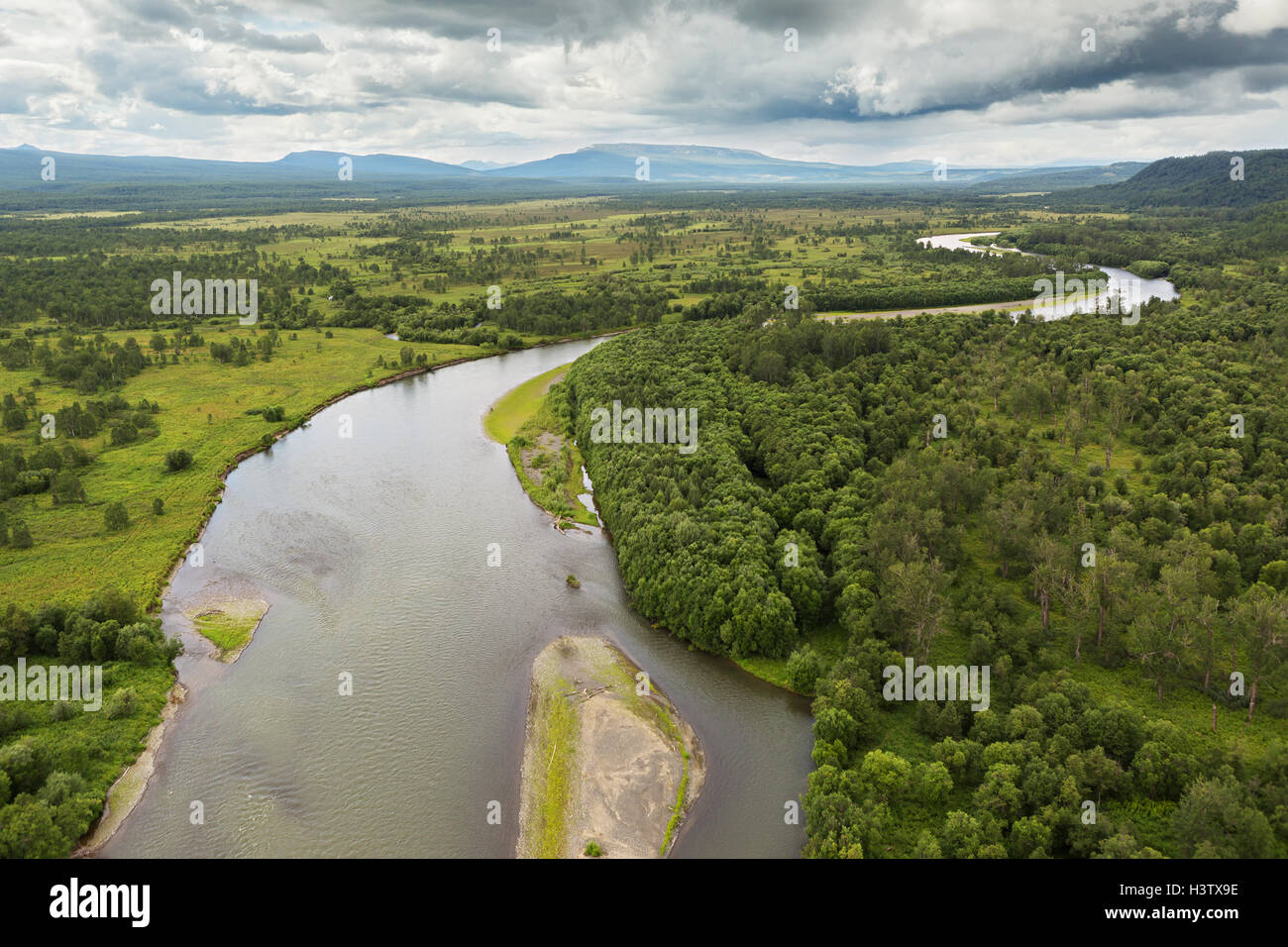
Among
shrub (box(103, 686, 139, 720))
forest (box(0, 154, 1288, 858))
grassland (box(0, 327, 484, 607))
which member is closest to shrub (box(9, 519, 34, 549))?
forest (box(0, 154, 1288, 858))

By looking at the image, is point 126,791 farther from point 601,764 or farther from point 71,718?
point 601,764

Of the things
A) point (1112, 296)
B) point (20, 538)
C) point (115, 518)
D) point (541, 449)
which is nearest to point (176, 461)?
point (115, 518)

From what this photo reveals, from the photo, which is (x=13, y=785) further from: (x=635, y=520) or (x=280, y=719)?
(x=635, y=520)

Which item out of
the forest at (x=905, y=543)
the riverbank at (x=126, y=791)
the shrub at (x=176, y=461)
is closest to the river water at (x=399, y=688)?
the riverbank at (x=126, y=791)

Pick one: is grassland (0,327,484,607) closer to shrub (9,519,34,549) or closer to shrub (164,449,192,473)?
shrub (9,519,34,549)

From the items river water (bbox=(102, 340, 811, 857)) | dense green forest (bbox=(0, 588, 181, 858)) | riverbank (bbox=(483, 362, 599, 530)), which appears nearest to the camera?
dense green forest (bbox=(0, 588, 181, 858))
